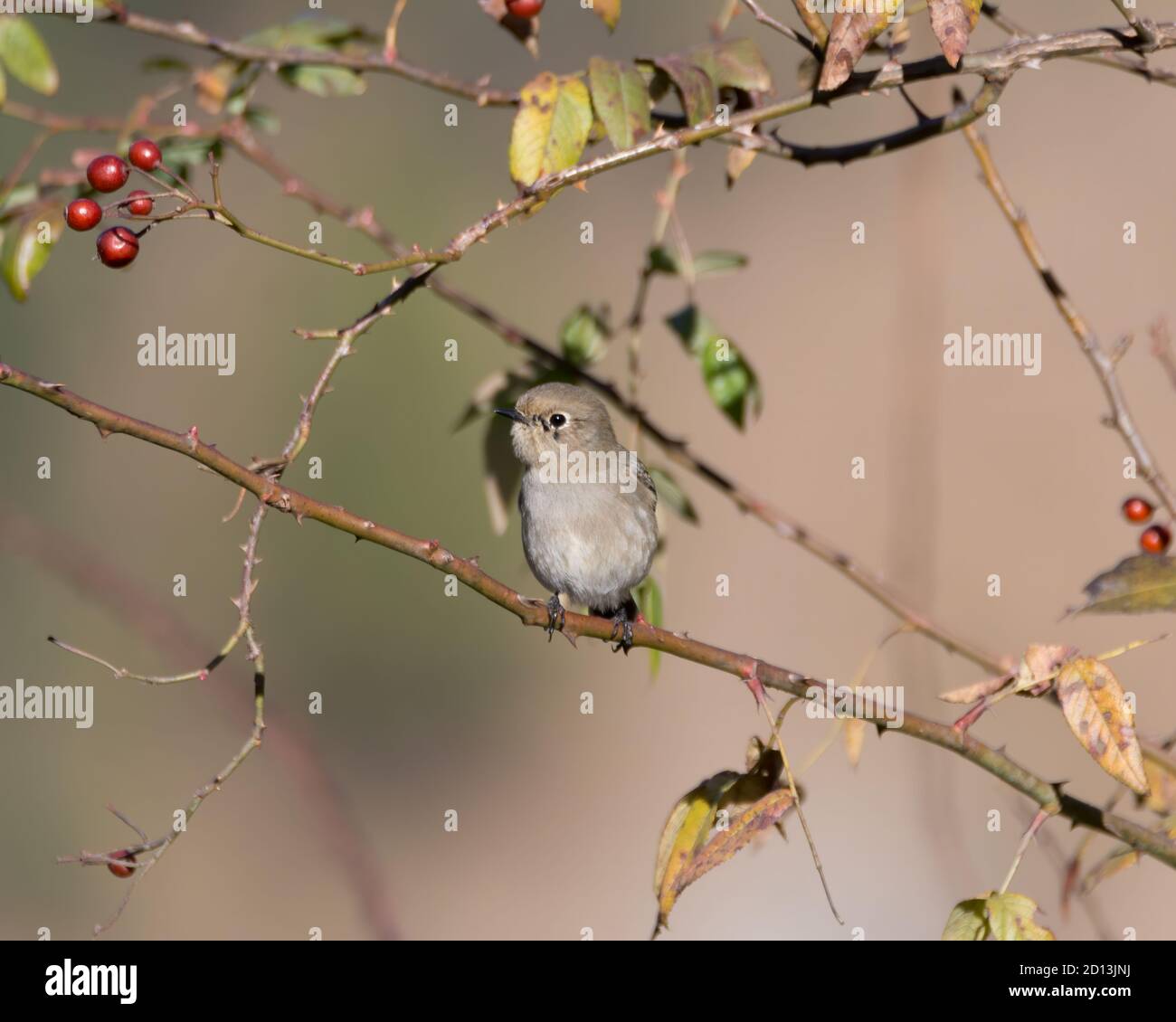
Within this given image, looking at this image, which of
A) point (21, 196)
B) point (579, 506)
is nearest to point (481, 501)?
point (579, 506)

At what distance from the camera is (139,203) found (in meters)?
2.41

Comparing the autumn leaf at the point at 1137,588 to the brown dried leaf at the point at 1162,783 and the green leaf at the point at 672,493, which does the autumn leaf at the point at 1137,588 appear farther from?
the green leaf at the point at 672,493

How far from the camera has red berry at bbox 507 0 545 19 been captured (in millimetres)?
2938

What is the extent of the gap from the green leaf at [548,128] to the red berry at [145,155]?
0.76m

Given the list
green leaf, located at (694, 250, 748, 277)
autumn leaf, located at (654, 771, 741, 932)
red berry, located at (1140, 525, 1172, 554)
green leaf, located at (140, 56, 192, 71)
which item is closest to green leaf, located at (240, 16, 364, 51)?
green leaf, located at (140, 56, 192, 71)

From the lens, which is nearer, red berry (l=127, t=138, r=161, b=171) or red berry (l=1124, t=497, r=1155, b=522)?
red berry (l=127, t=138, r=161, b=171)

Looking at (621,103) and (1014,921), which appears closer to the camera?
(1014,921)

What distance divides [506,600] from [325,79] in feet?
5.52

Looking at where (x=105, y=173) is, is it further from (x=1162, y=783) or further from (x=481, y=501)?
(x=481, y=501)

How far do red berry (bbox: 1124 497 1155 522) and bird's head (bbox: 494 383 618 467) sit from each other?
1.95 m

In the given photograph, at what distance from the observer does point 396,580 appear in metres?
7.30

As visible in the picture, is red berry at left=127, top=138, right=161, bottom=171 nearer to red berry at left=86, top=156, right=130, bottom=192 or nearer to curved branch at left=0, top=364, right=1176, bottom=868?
red berry at left=86, top=156, right=130, bottom=192

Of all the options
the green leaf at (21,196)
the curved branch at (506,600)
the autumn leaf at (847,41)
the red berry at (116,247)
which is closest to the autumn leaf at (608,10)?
the autumn leaf at (847,41)

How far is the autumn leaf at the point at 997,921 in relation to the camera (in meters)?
2.13
